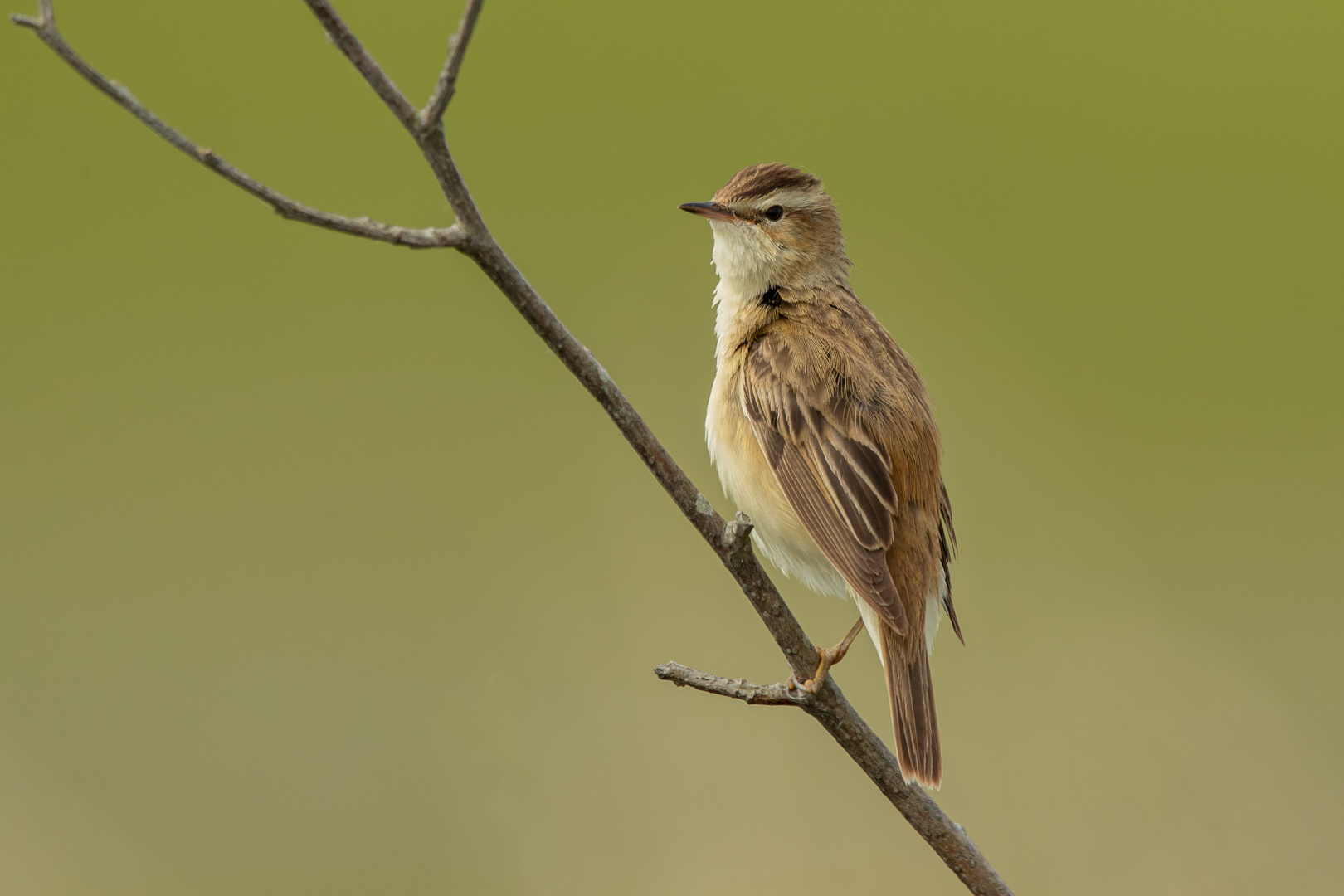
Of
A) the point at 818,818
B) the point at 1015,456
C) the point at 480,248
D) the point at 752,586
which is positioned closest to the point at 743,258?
the point at 752,586

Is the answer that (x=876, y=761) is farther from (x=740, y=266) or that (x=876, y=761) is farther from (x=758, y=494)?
(x=740, y=266)

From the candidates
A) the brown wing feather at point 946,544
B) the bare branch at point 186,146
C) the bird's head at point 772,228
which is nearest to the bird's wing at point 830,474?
the brown wing feather at point 946,544

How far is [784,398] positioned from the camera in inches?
127

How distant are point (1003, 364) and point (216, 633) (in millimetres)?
5305

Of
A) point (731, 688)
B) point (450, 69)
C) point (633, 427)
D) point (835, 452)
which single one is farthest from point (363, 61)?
point (835, 452)

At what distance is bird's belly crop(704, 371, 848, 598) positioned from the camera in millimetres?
3275

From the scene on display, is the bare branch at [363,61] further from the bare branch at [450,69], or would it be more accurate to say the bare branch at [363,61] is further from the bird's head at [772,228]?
the bird's head at [772,228]

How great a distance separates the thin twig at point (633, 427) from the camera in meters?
1.68

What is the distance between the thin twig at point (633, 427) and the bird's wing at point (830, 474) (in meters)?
0.65

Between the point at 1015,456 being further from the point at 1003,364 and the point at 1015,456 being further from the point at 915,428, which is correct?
the point at 915,428

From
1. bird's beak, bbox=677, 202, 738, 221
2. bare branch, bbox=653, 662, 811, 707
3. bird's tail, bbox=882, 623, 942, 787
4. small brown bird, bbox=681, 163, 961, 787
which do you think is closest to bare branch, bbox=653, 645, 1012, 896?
bare branch, bbox=653, 662, 811, 707

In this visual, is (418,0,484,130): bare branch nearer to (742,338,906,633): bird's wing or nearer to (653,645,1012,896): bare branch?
(653,645,1012,896): bare branch

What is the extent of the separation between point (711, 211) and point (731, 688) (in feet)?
5.97

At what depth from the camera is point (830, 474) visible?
3.13 meters
